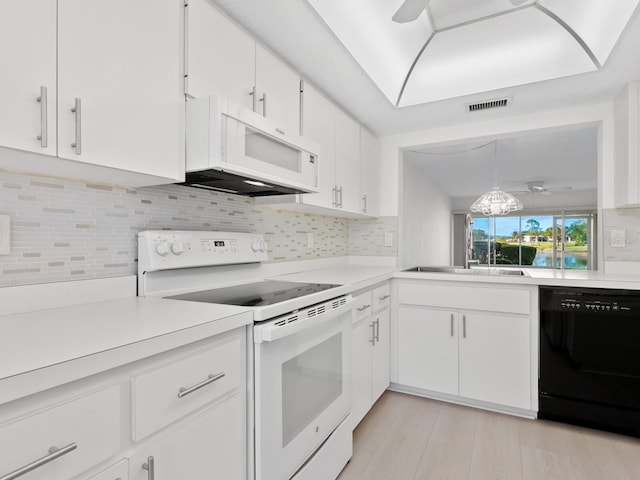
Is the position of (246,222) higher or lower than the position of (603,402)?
higher

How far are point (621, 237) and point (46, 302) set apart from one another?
125 inches

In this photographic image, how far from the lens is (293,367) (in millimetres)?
1309

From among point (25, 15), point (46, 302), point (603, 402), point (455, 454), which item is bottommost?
point (455, 454)

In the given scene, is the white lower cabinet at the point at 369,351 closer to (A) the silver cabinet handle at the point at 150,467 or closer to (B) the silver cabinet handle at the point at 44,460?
(A) the silver cabinet handle at the point at 150,467

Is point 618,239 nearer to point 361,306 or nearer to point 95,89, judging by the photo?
point 361,306

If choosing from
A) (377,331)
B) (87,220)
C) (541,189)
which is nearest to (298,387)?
(87,220)

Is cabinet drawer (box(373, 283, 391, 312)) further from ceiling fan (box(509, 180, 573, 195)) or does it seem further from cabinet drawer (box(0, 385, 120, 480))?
ceiling fan (box(509, 180, 573, 195))

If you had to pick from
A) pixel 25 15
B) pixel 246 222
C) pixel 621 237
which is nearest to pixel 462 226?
pixel 621 237

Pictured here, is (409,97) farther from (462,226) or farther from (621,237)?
(462,226)

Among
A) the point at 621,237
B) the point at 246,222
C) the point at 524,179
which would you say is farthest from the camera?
the point at 524,179

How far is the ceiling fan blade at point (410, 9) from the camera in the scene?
1511 mm

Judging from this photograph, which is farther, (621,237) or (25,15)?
(621,237)

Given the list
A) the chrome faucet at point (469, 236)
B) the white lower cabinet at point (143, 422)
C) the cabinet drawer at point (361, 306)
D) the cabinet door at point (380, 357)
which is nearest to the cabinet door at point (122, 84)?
the white lower cabinet at point (143, 422)

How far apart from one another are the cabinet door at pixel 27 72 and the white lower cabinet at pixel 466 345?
7.30 ft
